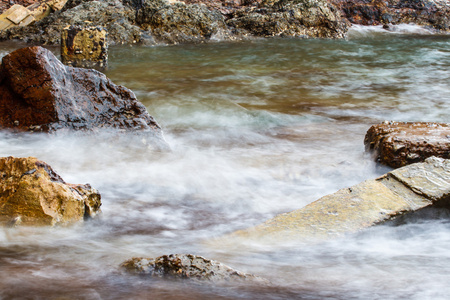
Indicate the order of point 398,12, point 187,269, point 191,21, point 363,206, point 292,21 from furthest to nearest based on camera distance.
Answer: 1. point 398,12
2. point 292,21
3. point 191,21
4. point 363,206
5. point 187,269

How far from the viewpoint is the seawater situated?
209 centimetres

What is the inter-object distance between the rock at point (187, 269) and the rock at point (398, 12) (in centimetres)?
1478

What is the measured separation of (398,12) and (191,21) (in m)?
7.66

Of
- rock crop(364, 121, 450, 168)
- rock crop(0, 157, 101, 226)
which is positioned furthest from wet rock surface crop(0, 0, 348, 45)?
rock crop(0, 157, 101, 226)

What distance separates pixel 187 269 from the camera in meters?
2.04

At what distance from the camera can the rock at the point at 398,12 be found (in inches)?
612

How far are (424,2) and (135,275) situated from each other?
659 inches

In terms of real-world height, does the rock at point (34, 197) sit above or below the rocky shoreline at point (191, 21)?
below

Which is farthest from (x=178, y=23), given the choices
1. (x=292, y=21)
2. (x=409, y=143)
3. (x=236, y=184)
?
(x=409, y=143)

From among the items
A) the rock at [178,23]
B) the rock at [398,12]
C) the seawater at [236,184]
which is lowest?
the seawater at [236,184]

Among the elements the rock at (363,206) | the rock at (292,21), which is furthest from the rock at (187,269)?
the rock at (292,21)

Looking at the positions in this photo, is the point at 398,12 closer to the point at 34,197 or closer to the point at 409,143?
the point at 409,143

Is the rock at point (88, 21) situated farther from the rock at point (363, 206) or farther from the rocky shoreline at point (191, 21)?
the rock at point (363, 206)

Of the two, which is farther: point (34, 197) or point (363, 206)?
point (363, 206)
